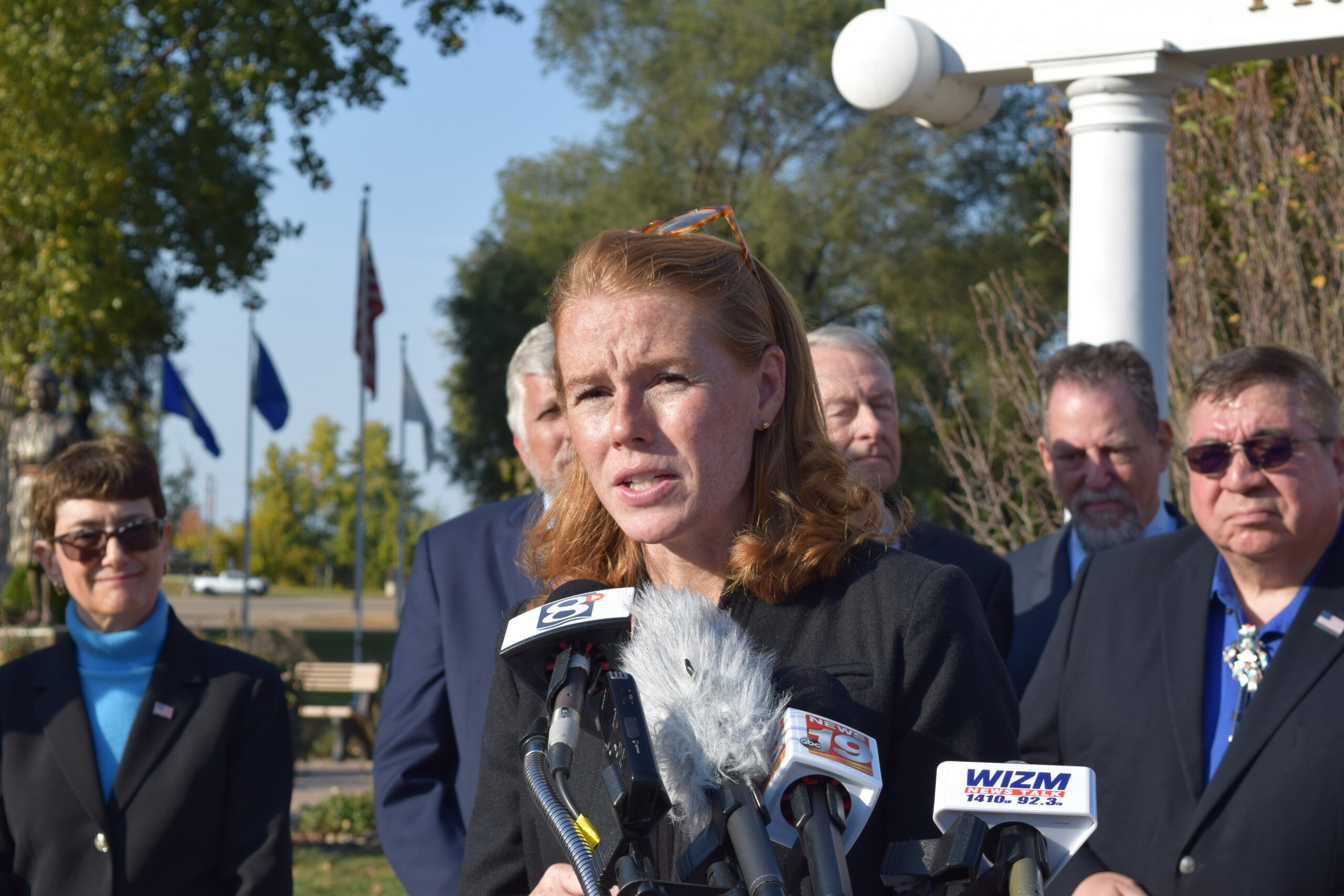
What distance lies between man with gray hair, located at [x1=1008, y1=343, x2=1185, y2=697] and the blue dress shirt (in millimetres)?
1085

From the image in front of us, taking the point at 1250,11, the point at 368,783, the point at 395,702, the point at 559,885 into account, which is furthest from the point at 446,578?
the point at 368,783

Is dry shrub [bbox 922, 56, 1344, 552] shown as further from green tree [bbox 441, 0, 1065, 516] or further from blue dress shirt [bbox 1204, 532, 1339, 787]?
green tree [bbox 441, 0, 1065, 516]

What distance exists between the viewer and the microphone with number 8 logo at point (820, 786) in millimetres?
1456

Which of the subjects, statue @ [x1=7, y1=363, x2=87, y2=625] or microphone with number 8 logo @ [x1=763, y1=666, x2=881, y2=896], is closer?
microphone with number 8 logo @ [x1=763, y1=666, x2=881, y2=896]

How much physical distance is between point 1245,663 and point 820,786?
8.30ft

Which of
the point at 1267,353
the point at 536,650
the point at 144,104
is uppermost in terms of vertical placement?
the point at 144,104

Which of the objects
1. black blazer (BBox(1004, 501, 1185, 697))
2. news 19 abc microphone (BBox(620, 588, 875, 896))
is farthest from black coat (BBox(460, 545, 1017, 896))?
black blazer (BBox(1004, 501, 1185, 697))

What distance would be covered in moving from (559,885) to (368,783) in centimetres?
1309

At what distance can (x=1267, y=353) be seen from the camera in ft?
12.6

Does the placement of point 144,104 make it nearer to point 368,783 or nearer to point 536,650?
point 368,783

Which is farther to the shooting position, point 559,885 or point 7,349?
point 7,349

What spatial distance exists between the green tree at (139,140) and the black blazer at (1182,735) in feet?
53.5

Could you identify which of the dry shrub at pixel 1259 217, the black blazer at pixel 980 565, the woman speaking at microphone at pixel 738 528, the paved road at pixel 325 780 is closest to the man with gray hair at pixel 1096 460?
the black blazer at pixel 980 565

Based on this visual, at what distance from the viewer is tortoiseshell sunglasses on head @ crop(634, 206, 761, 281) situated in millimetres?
2311
